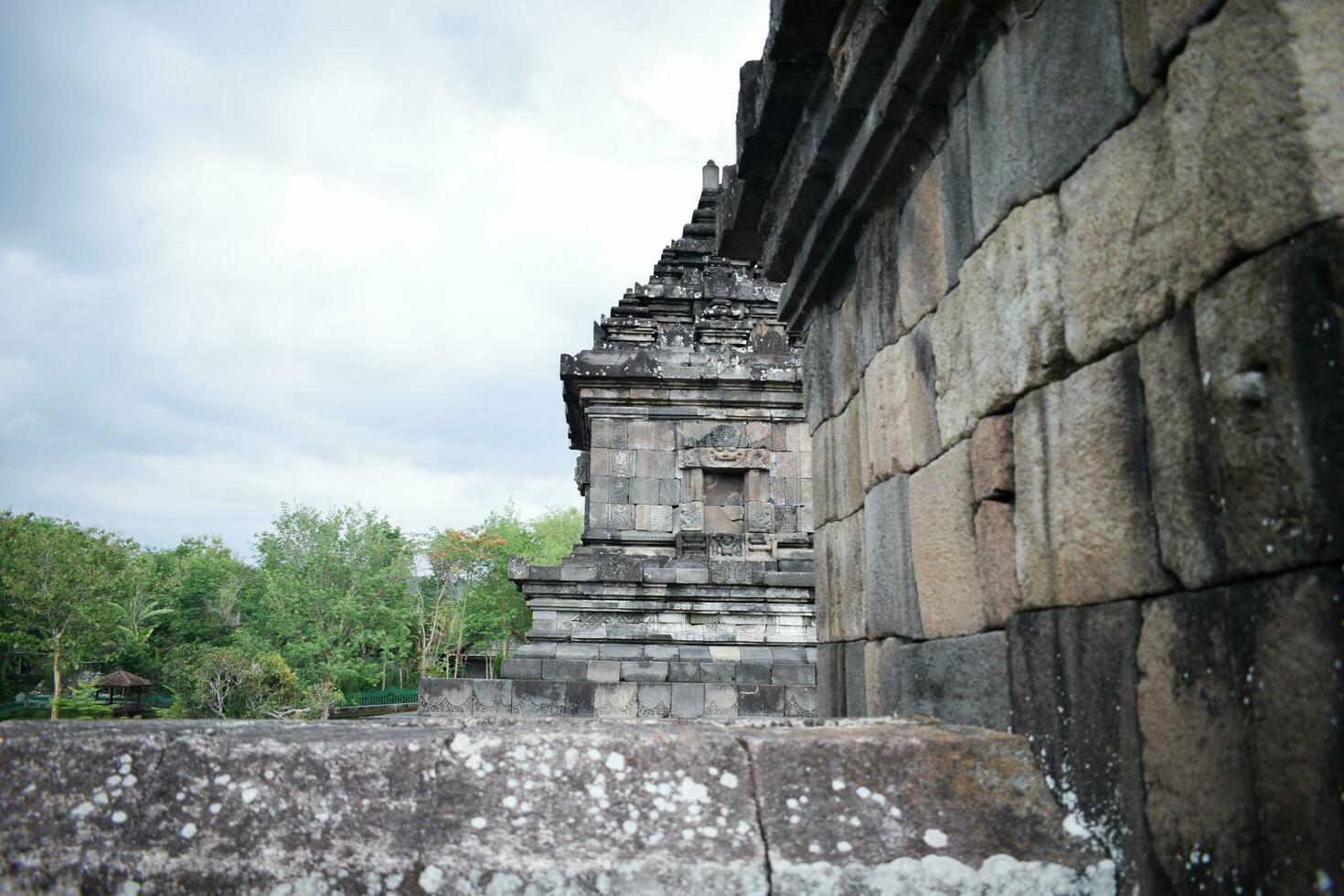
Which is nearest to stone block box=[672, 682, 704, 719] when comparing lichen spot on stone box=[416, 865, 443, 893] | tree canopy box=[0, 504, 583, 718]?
lichen spot on stone box=[416, 865, 443, 893]

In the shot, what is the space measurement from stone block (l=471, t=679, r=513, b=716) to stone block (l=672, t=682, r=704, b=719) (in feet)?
4.86

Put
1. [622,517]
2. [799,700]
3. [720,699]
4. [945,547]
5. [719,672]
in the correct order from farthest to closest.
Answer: [622,517]
[719,672]
[720,699]
[799,700]
[945,547]

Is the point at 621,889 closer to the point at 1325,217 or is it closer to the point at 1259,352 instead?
the point at 1259,352

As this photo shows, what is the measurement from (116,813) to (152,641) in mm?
42907

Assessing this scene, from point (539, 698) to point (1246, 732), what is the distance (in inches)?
299

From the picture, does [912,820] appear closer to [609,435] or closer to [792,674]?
[792,674]

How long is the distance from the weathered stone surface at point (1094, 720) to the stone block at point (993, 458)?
1.07ft

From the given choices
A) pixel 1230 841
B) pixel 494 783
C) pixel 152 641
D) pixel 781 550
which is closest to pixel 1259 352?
pixel 1230 841

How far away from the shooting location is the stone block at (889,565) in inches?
111

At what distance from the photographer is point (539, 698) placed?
333 inches

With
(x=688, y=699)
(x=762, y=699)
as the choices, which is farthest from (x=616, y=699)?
(x=762, y=699)

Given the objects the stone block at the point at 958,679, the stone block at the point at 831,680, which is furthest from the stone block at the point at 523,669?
the stone block at the point at 958,679

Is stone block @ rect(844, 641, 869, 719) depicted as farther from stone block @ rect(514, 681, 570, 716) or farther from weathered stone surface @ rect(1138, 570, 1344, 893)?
stone block @ rect(514, 681, 570, 716)

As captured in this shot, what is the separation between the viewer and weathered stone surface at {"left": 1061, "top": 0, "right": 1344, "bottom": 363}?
1312 millimetres
